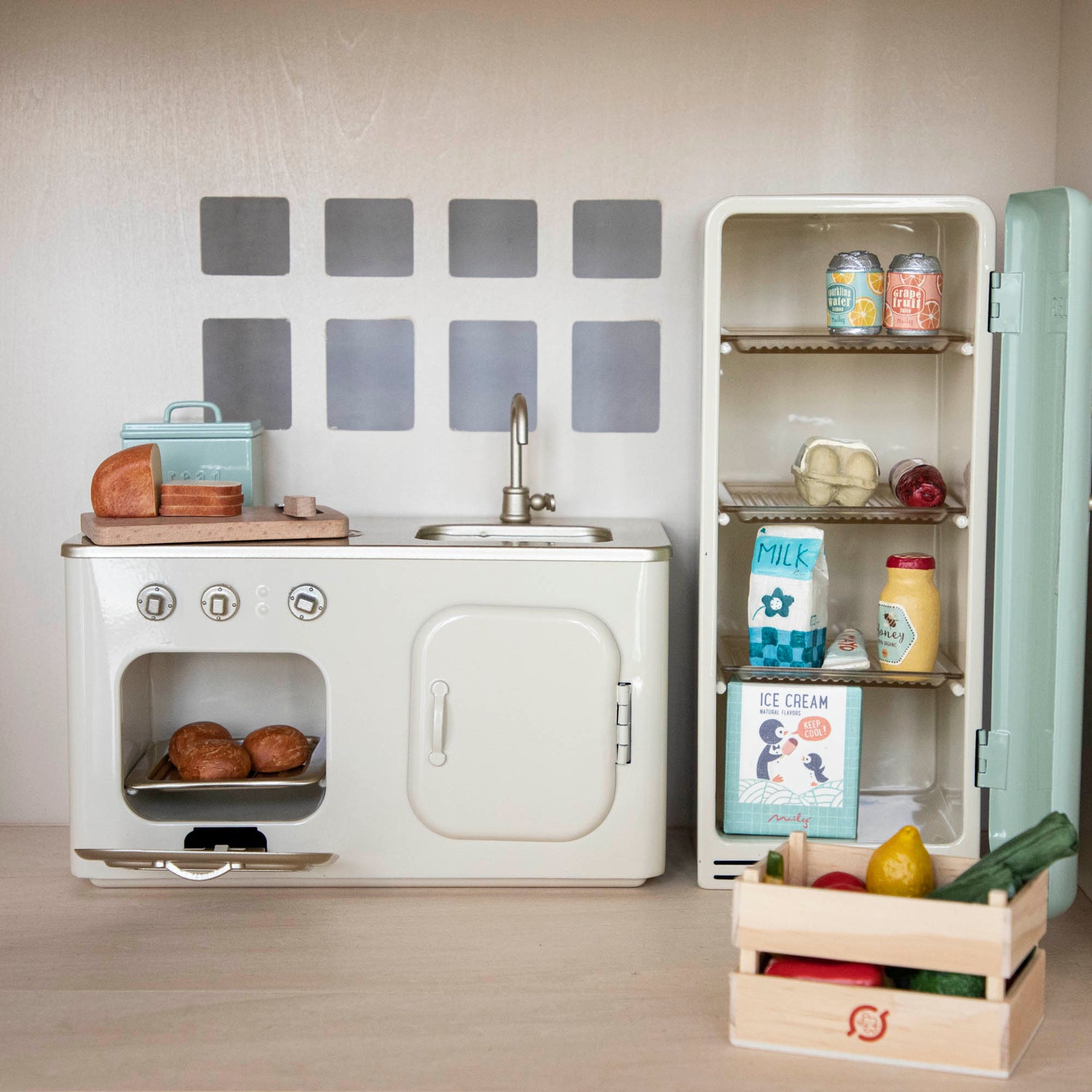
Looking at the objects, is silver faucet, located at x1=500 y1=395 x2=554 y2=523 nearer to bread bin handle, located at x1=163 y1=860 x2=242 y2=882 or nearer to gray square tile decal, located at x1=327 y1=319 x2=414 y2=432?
gray square tile decal, located at x1=327 y1=319 x2=414 y2=432

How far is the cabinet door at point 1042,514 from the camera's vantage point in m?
2.02

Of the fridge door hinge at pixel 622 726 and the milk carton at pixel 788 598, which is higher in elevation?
the milk carton at pixel 788 598

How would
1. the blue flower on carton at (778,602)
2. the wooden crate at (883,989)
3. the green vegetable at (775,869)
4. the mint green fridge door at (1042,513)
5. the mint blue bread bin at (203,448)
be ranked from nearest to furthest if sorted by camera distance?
1. the wooden crate at (883,989)
2. the green vegetable at (775,869)
3. the mint green fridge door at (1042,513)
4. the blue flower on carton at (778,602)
5. the mint blue bread bin at (203,448)

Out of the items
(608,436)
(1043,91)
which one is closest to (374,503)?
(608,436)

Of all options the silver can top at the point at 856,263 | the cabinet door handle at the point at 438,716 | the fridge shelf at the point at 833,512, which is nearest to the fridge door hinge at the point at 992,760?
the fridge shelf at the point at 833,512

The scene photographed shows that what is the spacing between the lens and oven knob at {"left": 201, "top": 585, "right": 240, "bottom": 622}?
2.15 m

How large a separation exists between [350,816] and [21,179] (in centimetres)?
146

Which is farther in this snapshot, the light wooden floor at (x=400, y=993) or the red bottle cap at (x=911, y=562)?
the red bottle cap at (x=911, y=562)

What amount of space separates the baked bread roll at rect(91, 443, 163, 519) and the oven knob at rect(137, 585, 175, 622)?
0.50ft

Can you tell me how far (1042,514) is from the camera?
210 cm

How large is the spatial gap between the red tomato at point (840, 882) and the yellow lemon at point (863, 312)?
99 centimetres

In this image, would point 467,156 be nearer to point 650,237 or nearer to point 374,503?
point 650,237

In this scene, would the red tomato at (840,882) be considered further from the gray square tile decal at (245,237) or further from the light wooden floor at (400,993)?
the gray square tile decal at (245,237)

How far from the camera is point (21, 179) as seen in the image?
2484mm
